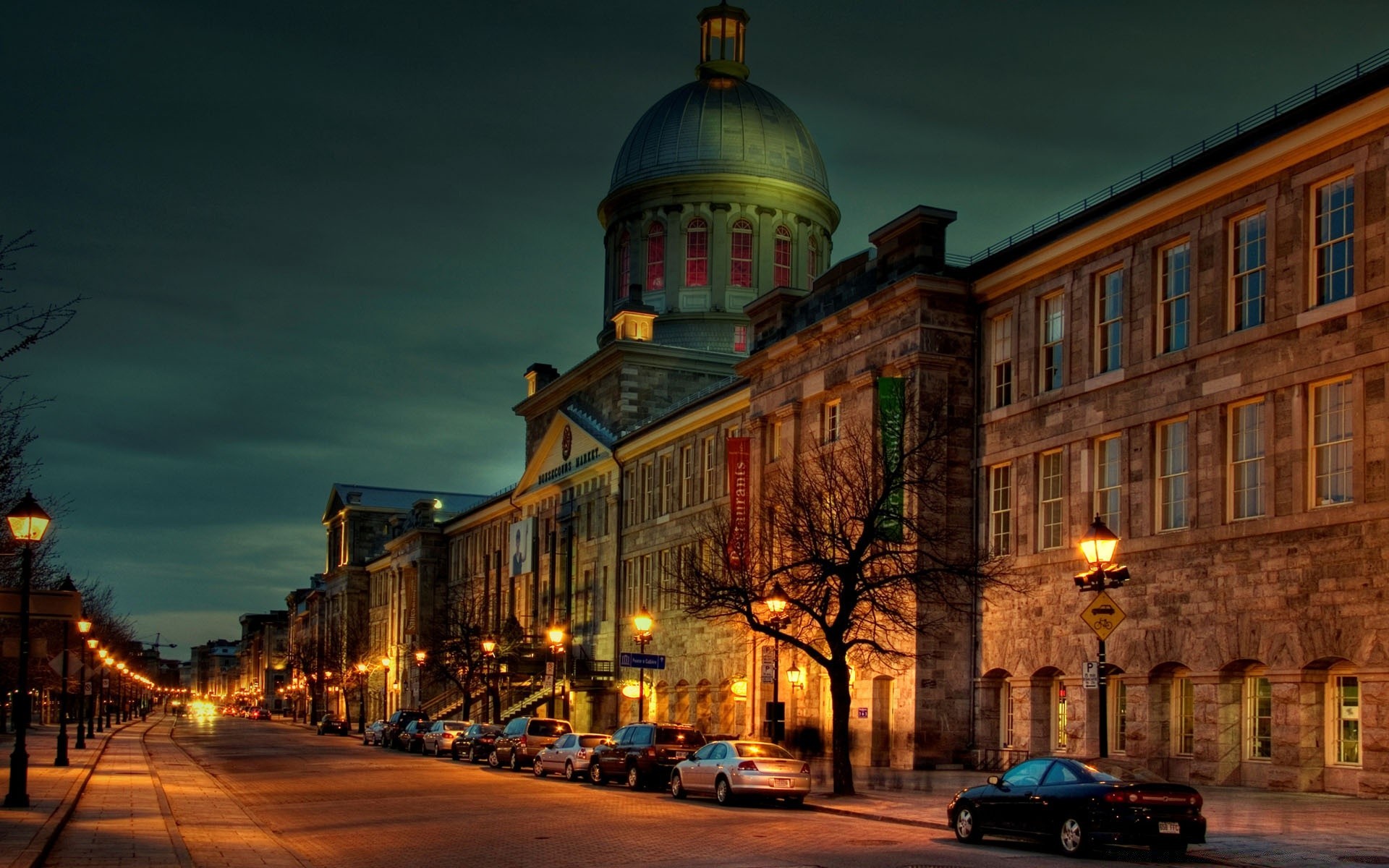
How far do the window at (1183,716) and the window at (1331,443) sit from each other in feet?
17.7

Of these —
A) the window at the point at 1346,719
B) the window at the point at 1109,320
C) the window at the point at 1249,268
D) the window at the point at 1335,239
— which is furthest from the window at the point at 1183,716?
the window at the point at 1335,239

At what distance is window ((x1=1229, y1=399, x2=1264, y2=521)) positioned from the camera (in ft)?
105

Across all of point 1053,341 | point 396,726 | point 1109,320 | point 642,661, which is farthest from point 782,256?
point 1109,320

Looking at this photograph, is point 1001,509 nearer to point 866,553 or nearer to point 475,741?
point 866,553

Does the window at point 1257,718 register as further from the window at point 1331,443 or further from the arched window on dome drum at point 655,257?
the arched window on dome drum at point 655,257

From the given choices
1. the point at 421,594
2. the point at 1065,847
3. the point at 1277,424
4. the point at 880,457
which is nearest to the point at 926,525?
the point at 880,457

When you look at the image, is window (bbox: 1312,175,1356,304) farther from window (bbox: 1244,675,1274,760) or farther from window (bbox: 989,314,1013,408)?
window (bbox: 989,314,1013,408)

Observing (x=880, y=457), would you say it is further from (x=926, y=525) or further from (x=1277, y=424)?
(x=1277, y=424)

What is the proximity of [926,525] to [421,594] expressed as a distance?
73377 mm

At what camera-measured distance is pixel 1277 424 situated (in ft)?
103

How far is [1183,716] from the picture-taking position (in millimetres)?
33844

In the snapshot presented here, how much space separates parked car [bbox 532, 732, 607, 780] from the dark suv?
7.57ft

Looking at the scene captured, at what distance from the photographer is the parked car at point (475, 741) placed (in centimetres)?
5231

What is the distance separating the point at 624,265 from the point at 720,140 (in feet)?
28.2
